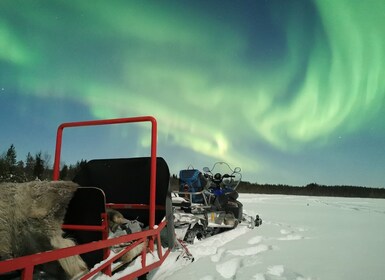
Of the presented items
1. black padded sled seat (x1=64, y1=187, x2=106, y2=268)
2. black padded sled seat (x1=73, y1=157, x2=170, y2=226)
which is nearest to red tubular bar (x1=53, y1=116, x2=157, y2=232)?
black padded sled seat (x1=73, y1=157, x2=170, y2=226)

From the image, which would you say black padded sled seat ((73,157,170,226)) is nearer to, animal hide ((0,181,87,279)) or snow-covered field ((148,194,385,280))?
snow-covered field ((148,194,385,280))

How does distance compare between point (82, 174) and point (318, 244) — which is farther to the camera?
point (318, 244)

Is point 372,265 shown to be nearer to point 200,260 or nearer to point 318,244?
point 318,244

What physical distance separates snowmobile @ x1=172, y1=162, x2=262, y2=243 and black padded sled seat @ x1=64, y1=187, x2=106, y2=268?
7.76 feet

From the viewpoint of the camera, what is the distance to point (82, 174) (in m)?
3.89

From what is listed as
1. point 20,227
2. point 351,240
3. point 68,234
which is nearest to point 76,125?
point 68,234

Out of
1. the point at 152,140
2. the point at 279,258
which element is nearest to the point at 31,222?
the point at 152,140

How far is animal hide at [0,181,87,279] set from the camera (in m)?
2.29

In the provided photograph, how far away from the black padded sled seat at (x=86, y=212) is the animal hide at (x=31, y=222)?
0.23 meters

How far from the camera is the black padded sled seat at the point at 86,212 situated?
2686 millimetres

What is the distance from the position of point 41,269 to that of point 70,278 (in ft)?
1.39

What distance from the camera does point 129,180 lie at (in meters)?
3.81

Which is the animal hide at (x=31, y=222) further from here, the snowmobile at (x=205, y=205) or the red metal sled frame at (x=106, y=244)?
the snowmobile at (x=205, y=205)

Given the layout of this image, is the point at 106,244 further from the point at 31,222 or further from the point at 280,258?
the point at 280,258
